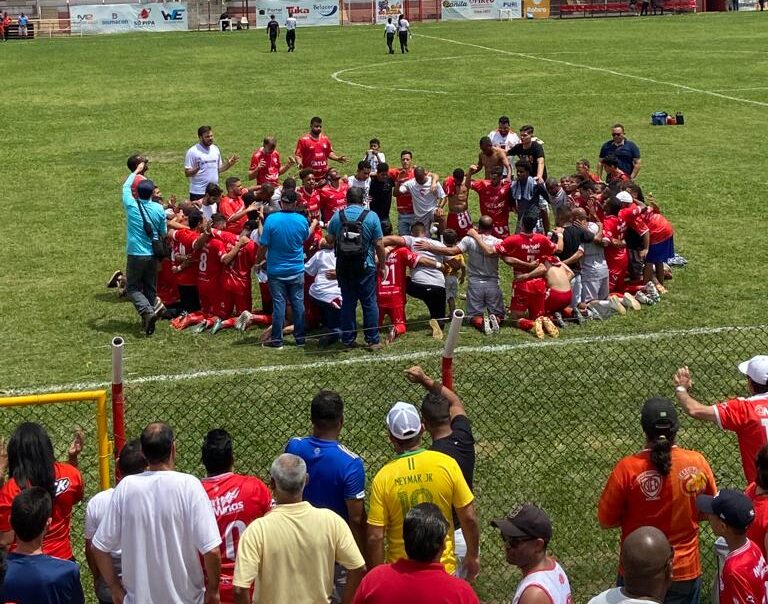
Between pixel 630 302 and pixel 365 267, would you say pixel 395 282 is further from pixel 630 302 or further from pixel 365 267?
pixel 630 302

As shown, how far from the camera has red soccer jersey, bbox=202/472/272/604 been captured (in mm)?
6672

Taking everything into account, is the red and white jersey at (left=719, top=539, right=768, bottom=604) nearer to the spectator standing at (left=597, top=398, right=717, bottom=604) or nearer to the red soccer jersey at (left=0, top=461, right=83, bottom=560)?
the spectator standing at (left=597, top=398, right=717, bottom=604)

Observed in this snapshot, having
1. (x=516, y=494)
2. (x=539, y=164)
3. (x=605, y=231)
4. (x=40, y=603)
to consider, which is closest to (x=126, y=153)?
(x=539, y=164)

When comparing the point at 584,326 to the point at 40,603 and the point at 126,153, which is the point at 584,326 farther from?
the point at 126,153

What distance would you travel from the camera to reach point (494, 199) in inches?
700

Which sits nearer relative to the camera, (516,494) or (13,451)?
(13,451)

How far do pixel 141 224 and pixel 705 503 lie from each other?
9409mm

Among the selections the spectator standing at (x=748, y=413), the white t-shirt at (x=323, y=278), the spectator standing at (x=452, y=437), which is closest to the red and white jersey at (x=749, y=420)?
the spectator standing at (x=748, y=413)

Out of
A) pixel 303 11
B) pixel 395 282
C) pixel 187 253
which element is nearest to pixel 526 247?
pixel 395 282

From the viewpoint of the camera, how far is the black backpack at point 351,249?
1317 cm

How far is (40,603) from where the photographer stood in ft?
19.6

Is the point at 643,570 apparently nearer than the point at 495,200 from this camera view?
Yes

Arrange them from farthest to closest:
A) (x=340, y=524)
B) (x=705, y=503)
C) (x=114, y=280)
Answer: (x=114, y=280)
(x=705, y=503)
(x=340, y=524)

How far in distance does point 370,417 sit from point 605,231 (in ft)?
18.2
